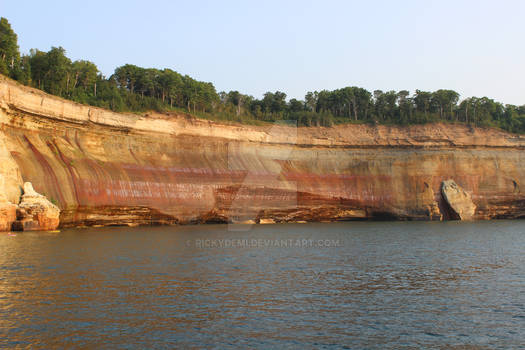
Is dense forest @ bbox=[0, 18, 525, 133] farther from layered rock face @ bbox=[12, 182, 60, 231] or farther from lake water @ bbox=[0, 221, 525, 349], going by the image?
lake water @ bbox=[0, 221, 525, 349]

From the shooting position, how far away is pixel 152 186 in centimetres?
4569

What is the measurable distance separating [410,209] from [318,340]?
5337 centimetres

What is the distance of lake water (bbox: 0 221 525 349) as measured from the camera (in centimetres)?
1040

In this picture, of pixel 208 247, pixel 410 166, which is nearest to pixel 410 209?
pixel 410 166

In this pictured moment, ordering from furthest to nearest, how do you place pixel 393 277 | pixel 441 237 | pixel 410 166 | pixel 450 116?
pixel 450 116 → pixel 410 166 → pixel 441 237 → pixel 393 277

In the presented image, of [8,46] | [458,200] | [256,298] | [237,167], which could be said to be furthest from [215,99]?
[256,298]

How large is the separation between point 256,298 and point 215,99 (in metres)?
59.6

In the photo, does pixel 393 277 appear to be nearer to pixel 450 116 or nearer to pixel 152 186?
pixel 152 186

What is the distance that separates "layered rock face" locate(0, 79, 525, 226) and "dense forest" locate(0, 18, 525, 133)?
3.62 meters

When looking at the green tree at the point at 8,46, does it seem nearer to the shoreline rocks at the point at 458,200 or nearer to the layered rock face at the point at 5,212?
the layered rock face at the point at 5,212

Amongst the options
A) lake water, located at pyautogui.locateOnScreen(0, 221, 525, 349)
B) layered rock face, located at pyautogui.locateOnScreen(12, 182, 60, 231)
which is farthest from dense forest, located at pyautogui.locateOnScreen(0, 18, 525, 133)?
lake water, located at pyautogui.locateOnScreen(0, 221, 525, 349)

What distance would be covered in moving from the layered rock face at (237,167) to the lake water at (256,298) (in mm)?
16590

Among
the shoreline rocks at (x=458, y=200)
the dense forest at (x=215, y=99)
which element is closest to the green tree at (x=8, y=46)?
the dense forest at (x=215, y=99)

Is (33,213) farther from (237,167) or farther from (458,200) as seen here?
(458,200)
